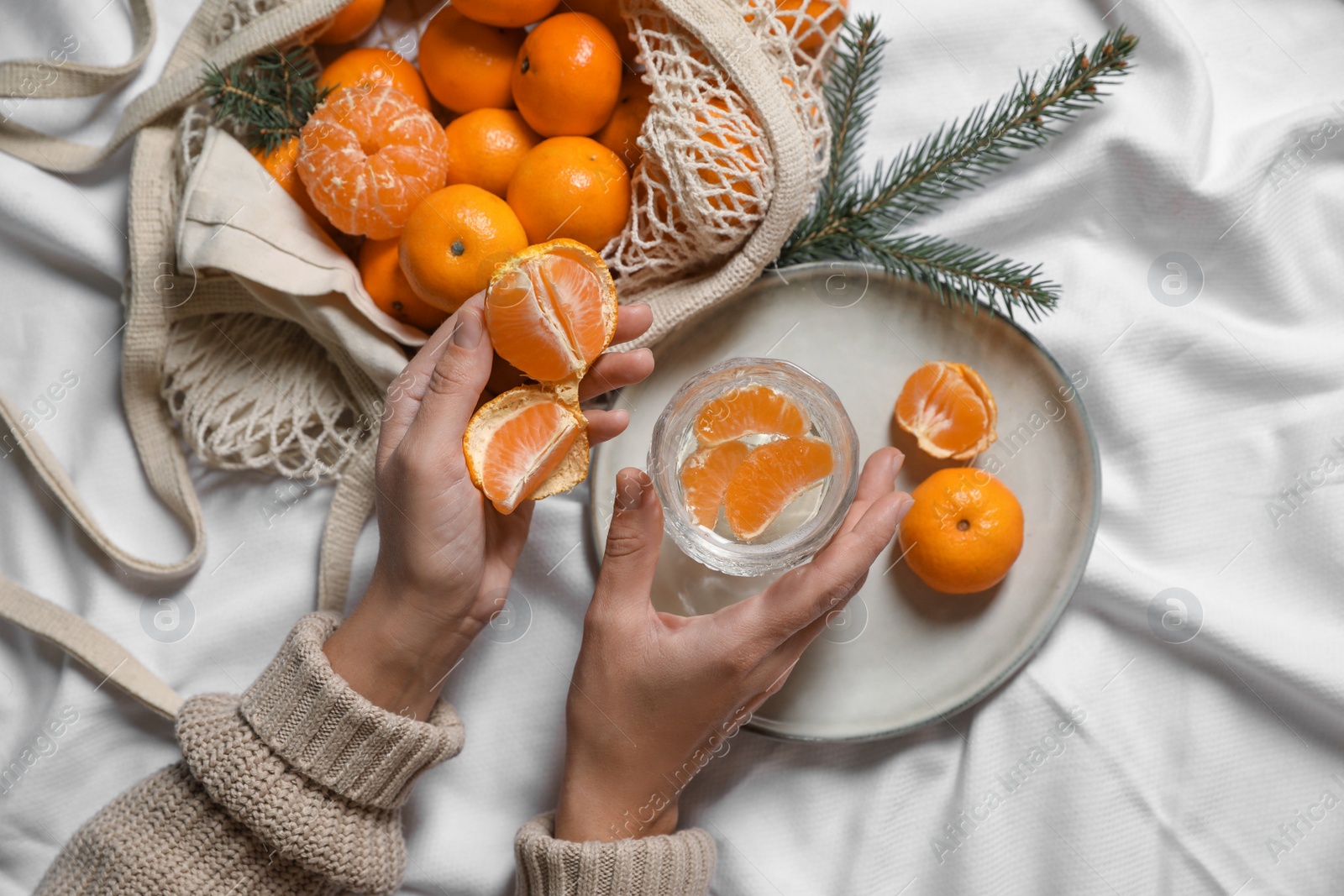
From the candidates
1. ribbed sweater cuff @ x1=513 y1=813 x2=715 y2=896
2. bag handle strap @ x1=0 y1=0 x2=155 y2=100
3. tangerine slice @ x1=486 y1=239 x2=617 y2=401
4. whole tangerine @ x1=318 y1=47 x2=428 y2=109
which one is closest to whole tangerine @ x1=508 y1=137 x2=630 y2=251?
tangerine slice @ x1=486 y1=239 x2=617 y2=401

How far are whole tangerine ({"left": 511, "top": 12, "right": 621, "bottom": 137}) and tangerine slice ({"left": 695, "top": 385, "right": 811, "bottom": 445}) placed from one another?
458 millimetres

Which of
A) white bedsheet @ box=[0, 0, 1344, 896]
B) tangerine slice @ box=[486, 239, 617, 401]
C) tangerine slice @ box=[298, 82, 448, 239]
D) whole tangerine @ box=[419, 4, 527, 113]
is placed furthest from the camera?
white bedsheet @ box=[0, 0, 1344, 896]

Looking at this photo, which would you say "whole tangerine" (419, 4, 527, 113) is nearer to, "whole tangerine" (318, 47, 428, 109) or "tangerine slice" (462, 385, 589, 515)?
"whole tangerine" (318, 47, 428, 109)

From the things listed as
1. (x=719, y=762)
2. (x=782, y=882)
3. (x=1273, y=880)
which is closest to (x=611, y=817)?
(x=719, y=762)

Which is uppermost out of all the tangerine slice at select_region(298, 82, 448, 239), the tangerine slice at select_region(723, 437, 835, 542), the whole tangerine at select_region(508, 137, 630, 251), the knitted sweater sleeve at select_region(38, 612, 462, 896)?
the whole tangerine at select_region(508, 137, 630, 251)

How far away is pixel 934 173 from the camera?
1440 millimetres

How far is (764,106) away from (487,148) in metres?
0.41

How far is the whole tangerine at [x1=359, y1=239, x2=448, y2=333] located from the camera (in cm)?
140

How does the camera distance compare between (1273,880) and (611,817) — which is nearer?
(611,817)

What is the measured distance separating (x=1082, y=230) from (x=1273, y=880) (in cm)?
112

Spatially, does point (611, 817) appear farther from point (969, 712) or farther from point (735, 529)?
point (969, 712)

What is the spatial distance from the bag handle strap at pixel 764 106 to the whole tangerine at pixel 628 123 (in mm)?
129

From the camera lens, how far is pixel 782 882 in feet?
5.03

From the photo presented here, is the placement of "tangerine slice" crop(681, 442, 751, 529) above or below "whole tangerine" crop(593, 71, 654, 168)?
below
